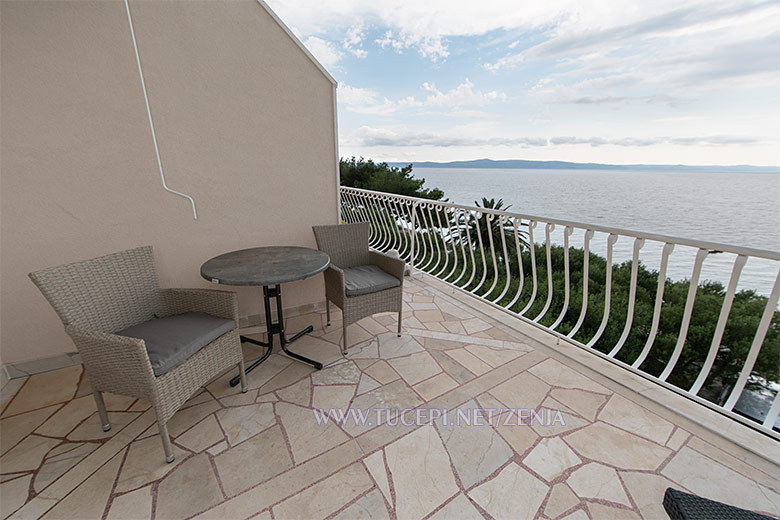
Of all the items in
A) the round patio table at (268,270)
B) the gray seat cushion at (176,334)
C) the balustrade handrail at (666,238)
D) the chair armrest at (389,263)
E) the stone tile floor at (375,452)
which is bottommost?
the stone tile floor at (375,452)

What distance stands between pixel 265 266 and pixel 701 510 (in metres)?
2.39

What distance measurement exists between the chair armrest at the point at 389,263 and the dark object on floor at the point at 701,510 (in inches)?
77.8

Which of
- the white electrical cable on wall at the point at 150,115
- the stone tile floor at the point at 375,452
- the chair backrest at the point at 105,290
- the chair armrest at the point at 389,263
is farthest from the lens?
the chair armrest at the point at 389,263

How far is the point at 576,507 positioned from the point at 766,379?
717cm

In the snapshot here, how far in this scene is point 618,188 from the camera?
12.8m

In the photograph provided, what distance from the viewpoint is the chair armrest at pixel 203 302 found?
6.43ft

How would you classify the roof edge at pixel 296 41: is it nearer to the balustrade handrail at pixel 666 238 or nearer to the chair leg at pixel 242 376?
the balustrade handrail at pixel 666 238

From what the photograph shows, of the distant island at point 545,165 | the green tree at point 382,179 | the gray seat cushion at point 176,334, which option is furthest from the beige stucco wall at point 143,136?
the green tree at point 382,179

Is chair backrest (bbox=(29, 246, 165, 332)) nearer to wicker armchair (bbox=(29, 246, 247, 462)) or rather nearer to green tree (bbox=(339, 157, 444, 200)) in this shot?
wicker armchair (bbox=(29, 246, 247, 462))

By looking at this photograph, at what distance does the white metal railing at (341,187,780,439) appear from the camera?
1.73 m

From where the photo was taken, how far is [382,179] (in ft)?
41.0

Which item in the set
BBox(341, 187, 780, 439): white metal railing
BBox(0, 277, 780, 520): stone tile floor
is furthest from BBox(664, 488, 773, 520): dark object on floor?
BBox(341, 187, 780, 439): white metal railing

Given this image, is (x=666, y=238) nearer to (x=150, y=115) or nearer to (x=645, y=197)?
(x=150, y=115)

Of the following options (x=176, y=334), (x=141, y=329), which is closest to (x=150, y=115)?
(x=141, y=329)
